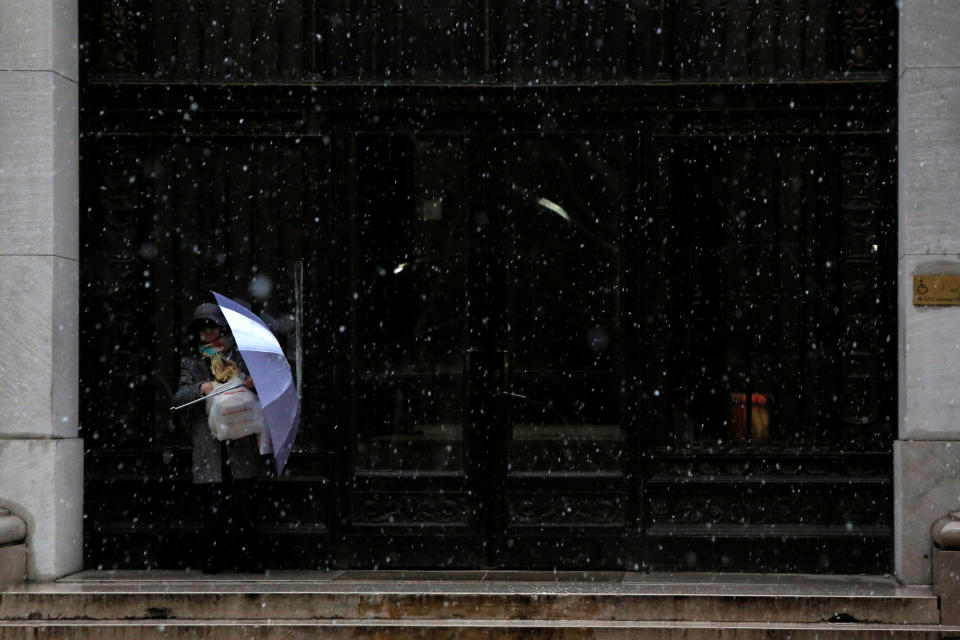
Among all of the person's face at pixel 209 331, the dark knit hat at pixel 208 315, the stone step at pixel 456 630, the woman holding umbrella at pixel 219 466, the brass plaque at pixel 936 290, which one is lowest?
the stone step at pixel 456 630

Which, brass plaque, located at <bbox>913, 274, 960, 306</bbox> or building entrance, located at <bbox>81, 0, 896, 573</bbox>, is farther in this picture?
building entrance, located at <bbox>81, 0, 896, 573</bbox>

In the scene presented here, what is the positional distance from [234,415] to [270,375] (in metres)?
0.79

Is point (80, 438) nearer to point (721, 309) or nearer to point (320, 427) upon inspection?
point (320, 427)

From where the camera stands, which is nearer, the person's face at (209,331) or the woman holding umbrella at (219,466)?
the woman holding umbrella at (219,466)

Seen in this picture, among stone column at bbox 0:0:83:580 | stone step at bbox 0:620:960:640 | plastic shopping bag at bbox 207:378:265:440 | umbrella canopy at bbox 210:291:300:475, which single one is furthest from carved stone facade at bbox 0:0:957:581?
stone step at bbox 0:620:960:640

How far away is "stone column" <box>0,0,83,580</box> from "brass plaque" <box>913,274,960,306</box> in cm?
586

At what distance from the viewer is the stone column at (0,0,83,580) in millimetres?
9430

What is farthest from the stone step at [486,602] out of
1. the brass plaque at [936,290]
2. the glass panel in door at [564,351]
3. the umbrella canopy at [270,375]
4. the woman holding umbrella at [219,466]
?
the brass plaque at [936,290]

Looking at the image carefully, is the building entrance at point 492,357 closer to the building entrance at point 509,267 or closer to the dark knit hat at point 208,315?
the building entrance at point 509,267

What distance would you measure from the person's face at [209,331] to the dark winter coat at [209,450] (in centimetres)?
24

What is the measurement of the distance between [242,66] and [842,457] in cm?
511

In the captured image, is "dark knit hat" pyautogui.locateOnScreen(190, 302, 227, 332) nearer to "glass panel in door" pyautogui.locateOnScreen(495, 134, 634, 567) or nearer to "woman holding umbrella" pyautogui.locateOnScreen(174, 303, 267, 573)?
"woman holding umbrella" pyautogui.locateOnScreen(174, 303, 267, 573)

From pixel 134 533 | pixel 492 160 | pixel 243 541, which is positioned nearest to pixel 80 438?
pixel 134 533

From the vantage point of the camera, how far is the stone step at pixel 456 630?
28.0ft
